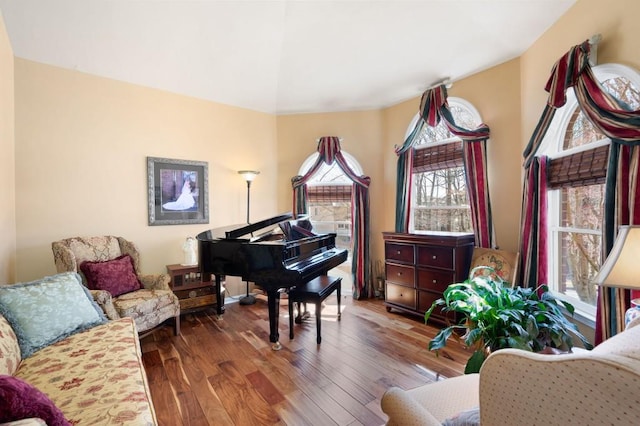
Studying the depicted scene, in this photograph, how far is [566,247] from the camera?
2.51 metres

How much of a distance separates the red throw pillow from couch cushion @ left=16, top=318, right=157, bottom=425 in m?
0.98

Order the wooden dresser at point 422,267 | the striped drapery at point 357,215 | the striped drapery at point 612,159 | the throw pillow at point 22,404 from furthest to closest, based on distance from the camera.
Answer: the striped drapery at point 357,215 → the wooden dresser at point 422,267 → the striped drapery at point 612,159 → the throw pillow at point 22,404

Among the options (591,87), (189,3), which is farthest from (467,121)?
(189,3)

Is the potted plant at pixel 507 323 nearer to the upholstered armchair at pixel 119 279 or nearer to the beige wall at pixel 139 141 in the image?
the beige wall at pixel 139 141

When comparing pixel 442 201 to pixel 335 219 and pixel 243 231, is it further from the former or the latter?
pixel 243 231

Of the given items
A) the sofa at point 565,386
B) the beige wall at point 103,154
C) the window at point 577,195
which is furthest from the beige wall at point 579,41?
the beige wall at point 103,154

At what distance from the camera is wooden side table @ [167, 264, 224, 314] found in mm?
3363

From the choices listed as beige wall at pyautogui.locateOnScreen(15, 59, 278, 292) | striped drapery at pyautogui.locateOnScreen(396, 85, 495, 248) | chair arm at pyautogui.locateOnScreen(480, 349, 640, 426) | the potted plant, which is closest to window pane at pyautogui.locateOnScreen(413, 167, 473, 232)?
striped drapery at pyautogui.locateOnScreen(396, 85, 495, 248)

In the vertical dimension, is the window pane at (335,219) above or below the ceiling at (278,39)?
below

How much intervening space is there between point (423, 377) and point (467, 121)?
2.99 metres

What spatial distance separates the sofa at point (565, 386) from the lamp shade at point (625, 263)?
3.42 feet

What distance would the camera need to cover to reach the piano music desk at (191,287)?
336 centimetres

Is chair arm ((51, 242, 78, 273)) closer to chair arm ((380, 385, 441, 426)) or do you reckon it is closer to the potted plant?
chair arm ((380, 385, 441, 426))

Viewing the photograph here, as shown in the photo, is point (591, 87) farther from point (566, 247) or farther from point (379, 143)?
point (379, 143)
